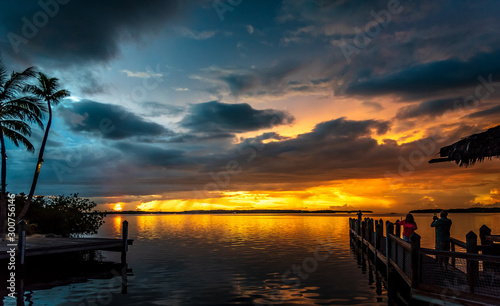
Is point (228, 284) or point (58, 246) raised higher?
point (58, 246)

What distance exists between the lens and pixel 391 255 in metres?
17.4

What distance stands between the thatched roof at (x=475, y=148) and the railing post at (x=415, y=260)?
4.33m

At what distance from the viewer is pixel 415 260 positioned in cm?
1174

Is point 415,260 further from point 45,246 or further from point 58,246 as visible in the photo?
point 45,246

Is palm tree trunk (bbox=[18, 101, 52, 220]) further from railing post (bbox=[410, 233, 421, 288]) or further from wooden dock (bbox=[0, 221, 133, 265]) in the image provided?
railing post (bbox=[410, 233, 421, 288])

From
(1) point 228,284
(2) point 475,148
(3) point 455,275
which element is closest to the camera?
(3) point 455,275

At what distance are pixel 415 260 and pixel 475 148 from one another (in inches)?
195

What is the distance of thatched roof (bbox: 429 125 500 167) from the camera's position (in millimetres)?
13234

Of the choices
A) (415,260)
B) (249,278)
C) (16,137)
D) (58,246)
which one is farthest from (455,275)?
(16,137)

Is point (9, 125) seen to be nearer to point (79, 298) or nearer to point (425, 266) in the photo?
point (79, 298)

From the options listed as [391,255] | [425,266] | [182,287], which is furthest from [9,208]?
[425,266]

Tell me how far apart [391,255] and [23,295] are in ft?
51.7

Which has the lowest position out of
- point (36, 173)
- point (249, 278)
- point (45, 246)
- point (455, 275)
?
point (249, 278)

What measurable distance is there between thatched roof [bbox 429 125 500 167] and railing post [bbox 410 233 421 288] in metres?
4.33
